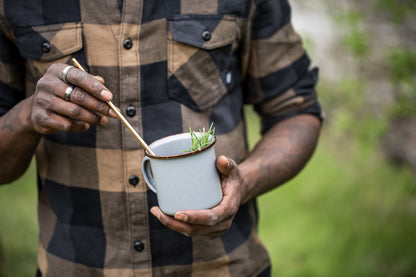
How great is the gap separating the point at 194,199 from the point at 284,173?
555 mm

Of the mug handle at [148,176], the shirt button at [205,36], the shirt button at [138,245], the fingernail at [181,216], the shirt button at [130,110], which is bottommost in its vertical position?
the shirt button at [138,245]

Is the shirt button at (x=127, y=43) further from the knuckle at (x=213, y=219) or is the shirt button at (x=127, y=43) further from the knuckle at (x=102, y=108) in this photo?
the knuckle at (x=213, y=219)

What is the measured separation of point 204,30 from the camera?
1.52m

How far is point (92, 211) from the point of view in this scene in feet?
5.05

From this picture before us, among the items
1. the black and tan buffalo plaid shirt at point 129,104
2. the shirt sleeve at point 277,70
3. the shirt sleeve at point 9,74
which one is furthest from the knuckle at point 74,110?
the shirt sleeve at point 277,70

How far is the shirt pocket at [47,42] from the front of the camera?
1445mm

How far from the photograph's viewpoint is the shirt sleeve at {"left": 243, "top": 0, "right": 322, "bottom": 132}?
1669 mm

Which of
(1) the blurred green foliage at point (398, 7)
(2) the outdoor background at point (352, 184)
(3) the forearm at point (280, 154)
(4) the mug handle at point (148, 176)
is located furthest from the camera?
(2) the outdoor background at point (352, 184)

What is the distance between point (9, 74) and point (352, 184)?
3.46 metres

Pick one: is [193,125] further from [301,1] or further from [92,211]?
[301,1]

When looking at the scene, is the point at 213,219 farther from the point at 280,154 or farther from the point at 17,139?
the point at 17,139

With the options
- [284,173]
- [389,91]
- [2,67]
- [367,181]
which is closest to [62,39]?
[2,67]

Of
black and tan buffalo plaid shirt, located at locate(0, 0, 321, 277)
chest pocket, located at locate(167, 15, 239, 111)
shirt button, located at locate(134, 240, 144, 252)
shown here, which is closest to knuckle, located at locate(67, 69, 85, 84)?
black and tan buffalo plaid shirt, located at locate(0, 0, 321, 277)

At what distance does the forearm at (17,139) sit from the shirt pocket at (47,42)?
164 millimetres
